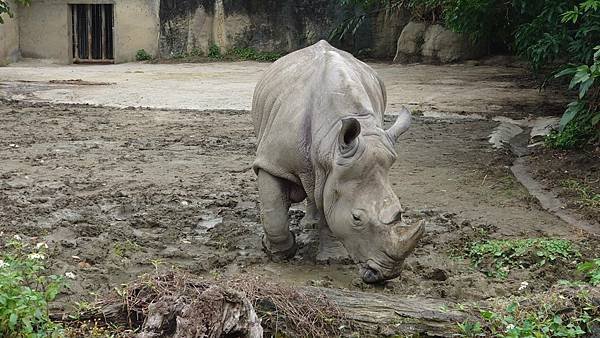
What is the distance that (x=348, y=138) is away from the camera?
485cm

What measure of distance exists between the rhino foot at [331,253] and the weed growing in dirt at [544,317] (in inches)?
65.2

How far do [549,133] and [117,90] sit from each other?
7.89m

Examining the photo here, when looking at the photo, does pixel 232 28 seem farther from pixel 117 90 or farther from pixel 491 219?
pixel 491 219

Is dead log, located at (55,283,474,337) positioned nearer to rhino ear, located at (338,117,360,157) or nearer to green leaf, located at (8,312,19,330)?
green leaf, located at (8,312,19,330)

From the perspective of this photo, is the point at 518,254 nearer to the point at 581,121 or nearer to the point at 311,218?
the point at 311,218

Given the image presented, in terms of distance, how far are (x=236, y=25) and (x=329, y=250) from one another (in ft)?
56.2

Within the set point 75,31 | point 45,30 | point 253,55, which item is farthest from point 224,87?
point 75,31

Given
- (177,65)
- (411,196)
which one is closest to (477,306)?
(411,196)

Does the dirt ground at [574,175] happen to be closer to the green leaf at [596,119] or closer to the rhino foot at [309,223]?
the green leaf at [596,119]

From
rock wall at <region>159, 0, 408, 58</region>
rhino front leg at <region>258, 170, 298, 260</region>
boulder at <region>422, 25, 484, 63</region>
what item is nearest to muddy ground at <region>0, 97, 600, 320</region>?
rhino front leg at <region>258, 170, 298, 260</region>

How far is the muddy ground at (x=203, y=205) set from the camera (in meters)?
5.47

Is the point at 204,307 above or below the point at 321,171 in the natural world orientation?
below

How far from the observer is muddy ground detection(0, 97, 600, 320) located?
547 centimetres

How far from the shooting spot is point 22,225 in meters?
6.29
